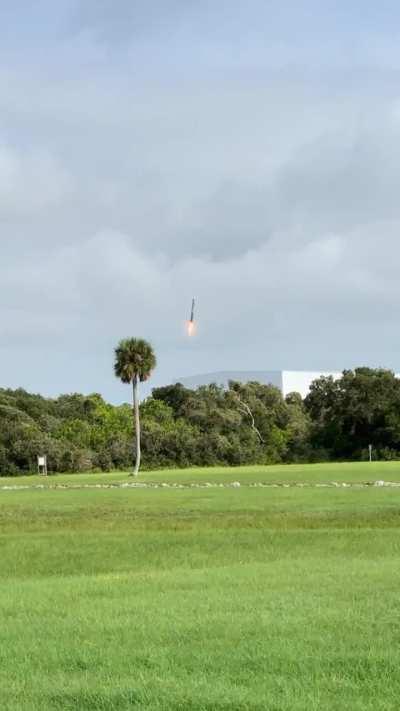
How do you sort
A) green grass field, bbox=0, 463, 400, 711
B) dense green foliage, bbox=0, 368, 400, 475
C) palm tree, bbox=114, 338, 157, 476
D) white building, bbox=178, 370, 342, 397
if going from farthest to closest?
white building, bbox=178, 370, 342, 397 → dense green foliage, bbox=0, 368, 400, 475 → palm tree, bbox=114, 338, 157, 476 → green grass field, bbox=0, 463, 400, 711

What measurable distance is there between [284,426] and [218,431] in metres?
13.0

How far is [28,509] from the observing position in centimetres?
3681

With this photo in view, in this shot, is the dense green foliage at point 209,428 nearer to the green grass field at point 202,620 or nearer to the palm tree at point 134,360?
the palm tree at point 134,360

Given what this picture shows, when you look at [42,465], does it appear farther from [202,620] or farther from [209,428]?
[202,620]

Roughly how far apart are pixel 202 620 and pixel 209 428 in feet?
304

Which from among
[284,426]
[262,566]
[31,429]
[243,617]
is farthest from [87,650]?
[284,426]

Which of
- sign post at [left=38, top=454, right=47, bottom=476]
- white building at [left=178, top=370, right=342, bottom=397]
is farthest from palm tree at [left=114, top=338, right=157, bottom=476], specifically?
white building at [left=178, top=370, right=342, bottom=397]

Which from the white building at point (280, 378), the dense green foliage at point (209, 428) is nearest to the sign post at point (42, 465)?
the dense green foliage at point (209, 428)

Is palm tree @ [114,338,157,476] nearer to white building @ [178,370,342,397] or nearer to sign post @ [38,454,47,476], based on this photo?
sign post @ [38,454,47,476]

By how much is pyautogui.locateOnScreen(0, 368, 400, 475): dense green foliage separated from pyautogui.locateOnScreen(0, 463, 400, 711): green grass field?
222 ft

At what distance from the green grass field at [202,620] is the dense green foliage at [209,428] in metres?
67.6

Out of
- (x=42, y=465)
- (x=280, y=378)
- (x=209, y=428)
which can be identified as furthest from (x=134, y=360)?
(x=280, y=378)

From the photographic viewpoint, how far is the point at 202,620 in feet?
33.3

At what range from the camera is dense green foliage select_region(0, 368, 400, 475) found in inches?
3568
